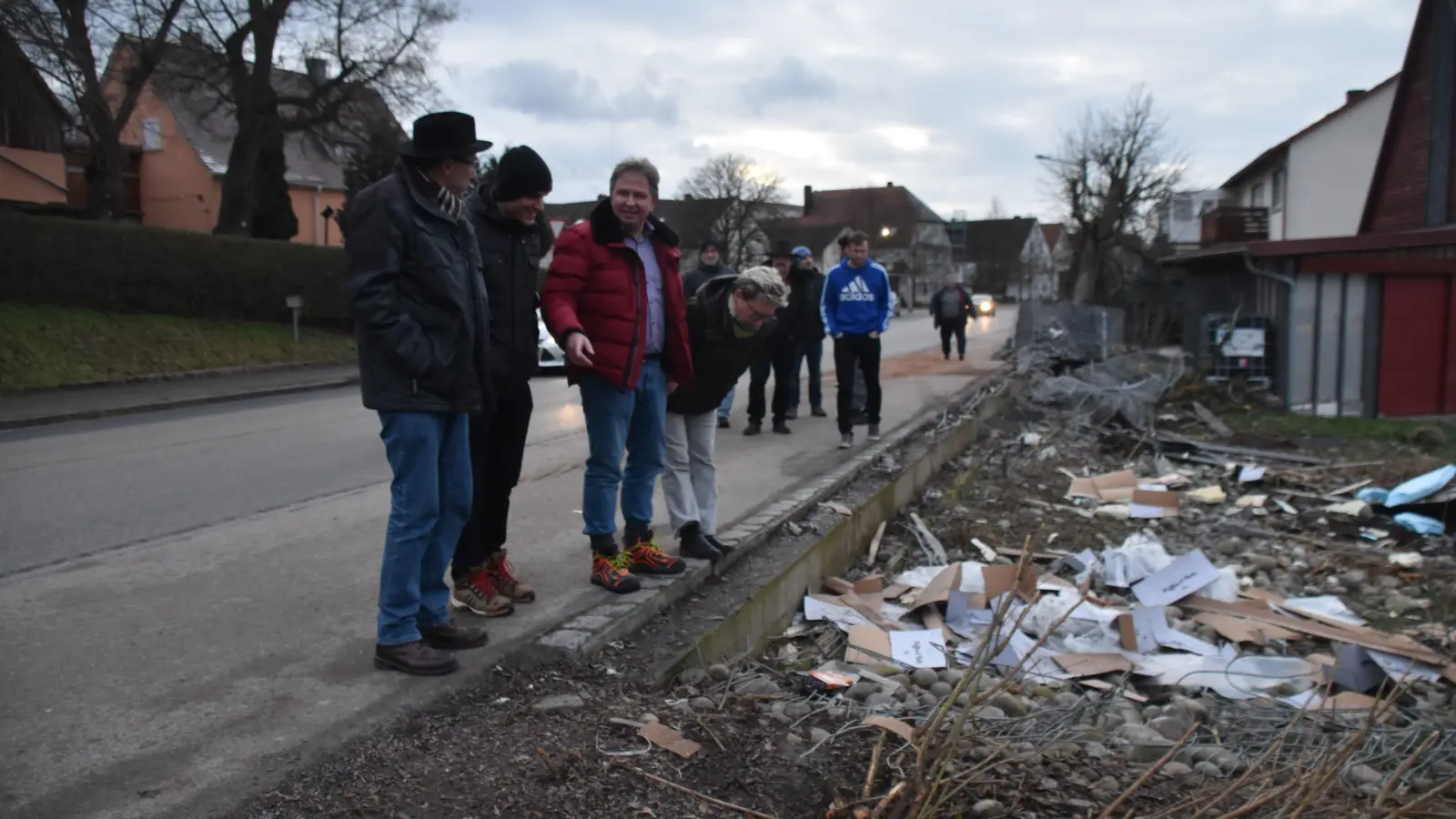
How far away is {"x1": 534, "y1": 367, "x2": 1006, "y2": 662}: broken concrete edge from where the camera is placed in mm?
4144

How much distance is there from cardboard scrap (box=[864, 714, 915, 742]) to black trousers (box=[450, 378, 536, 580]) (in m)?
1.81

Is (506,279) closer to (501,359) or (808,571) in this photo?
(501,359)

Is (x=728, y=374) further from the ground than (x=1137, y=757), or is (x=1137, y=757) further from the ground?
(x=728, y=374)

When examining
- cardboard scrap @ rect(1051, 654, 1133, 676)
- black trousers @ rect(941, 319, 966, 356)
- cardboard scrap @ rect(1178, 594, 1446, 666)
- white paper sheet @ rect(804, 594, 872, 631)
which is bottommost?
cardboard scrap @ rect(1178, 594, 1446, 666)

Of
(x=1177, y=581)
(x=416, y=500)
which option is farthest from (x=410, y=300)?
(x=1177, y=581)

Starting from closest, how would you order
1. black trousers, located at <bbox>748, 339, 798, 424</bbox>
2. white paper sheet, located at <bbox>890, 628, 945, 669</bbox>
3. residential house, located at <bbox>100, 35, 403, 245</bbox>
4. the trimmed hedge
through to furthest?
1. white paper sheet, located at <bbox>890, 628, 945, 669</bbox>
2. black trousers, located at <bbox>748, 339, 798, 424</bbox>
3. the trimmed hedge
4. residential house, located at <bbox>100, 35, 403, 245</bbox>

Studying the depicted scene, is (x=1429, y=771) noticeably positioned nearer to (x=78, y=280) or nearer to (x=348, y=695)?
(x=348, y=695)

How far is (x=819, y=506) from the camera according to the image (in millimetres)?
7148

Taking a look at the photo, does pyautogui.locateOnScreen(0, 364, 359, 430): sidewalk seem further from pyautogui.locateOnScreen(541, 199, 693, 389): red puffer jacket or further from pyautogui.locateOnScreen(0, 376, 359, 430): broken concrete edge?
pyautogui.locateOnScreen(541, 199, 693, 389): red puffer jacket

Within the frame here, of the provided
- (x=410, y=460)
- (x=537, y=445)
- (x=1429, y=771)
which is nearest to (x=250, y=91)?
(x=537, y=445)

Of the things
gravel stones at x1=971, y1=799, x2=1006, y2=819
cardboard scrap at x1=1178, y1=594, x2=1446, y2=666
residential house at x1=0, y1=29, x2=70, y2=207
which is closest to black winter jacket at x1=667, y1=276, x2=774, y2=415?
gravel stones at x1=971, y1=799, x2=1006, y2=819

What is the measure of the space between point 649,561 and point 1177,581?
3.23 meters

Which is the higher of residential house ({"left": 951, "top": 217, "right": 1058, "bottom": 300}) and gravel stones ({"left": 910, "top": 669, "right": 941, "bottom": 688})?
residential house ({"left": 951, "top": 217, "right": 1058, "bottom": 300})

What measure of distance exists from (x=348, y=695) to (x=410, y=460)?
810mm
